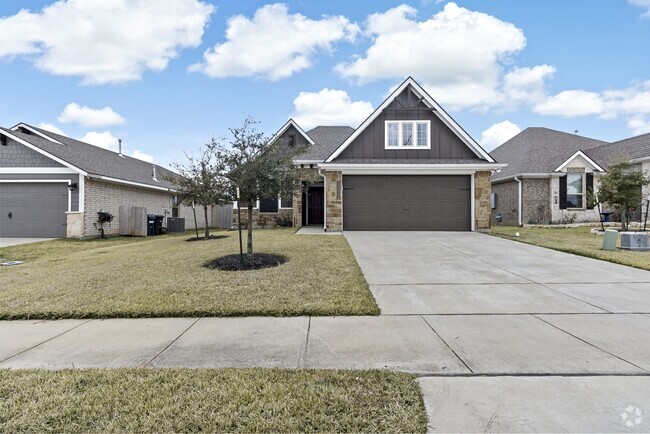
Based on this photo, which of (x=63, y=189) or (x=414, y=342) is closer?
(x=414, y=342)

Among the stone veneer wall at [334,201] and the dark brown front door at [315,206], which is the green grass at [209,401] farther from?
the dark brown front door at [315,206]

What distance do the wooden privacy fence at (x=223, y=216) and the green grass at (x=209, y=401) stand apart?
20288mm

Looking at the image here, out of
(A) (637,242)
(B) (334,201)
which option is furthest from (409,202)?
(A) (637,242)

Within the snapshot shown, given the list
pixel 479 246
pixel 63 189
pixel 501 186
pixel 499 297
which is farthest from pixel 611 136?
pixel 63 189

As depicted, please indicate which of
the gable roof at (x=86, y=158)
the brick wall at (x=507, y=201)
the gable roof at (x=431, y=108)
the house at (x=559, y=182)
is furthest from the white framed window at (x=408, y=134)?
the gable roof at (x=86, y=158)

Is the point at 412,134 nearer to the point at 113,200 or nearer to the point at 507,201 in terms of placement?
the point at 507,201

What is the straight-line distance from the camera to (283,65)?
17781 mm

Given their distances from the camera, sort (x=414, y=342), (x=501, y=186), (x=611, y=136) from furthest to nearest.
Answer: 1. (x=611, y=136)
2. (x=501, y=186)
3. (x=414, y=342)

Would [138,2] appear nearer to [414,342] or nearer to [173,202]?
[414,342]

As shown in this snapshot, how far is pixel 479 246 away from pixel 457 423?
9.03 meters

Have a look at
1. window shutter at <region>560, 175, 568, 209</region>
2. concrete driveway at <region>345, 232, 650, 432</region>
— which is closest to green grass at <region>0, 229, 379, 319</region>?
concrete driveway at <region>345, 232, 650, 432</region>

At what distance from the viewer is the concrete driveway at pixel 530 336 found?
2363 millimetres

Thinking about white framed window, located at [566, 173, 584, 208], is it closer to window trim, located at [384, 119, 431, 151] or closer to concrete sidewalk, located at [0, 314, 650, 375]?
window trim, located at [384, 119, 431, 151]

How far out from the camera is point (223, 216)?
2291 cm
